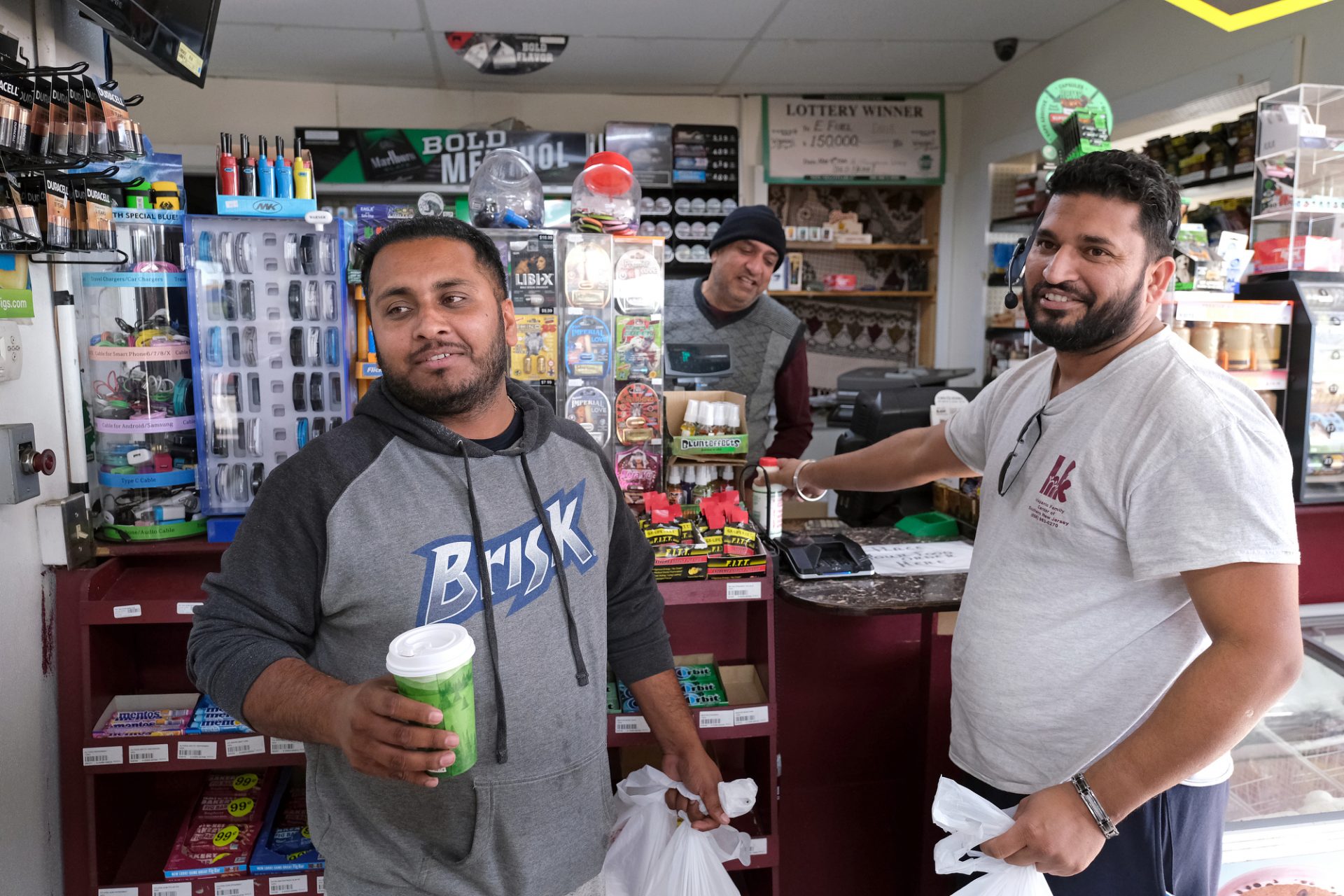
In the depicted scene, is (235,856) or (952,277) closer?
(235,856)

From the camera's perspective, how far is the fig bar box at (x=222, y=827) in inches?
89.7

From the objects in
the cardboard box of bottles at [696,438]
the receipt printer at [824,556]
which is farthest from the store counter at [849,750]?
the cardboard box of bottles at [696,438]

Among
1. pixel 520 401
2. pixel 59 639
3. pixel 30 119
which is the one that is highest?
pixel 30 119

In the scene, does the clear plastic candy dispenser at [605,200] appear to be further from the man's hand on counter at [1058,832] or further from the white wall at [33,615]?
the man's hand on counter at [1058,832]

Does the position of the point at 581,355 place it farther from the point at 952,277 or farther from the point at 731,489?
the point at 952,277

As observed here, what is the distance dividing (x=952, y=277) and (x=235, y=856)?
19.1ft

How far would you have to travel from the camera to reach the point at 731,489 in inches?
98.4

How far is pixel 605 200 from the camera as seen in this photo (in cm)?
249

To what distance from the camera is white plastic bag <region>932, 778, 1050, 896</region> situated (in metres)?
1.41

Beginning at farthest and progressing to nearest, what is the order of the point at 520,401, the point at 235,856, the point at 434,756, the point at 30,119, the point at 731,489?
1. the point at 731,489
2. the point at 235,856
3. the point at 30,119
4. the point at 520,401
5. the point at 434,756

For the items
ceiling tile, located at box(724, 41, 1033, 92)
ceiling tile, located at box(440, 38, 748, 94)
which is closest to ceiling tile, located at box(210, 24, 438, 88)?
ceiling tile, located at box(440, 38, 748, 94)

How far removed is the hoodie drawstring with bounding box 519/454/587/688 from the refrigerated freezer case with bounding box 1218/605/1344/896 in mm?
1628

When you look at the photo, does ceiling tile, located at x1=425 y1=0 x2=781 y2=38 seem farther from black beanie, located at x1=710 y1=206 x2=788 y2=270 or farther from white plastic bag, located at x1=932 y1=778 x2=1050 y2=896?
white plastic bag, located at x1=932 y1=778 x2=1050 y2=896

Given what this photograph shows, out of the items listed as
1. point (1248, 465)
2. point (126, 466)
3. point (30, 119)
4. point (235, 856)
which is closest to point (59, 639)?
point (126, 466)
